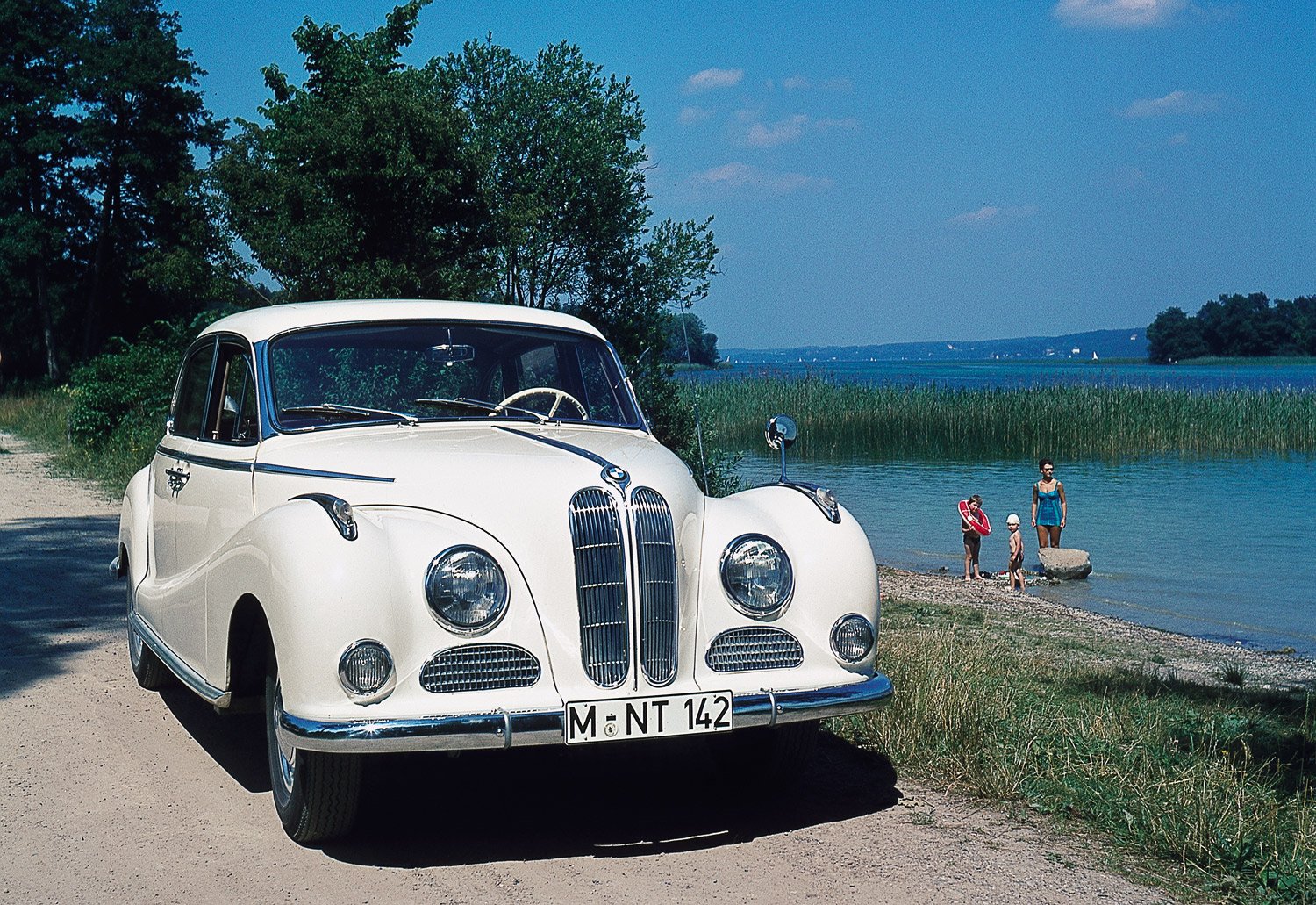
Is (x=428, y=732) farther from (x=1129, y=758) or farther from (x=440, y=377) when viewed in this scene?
(x=1129, y=758)

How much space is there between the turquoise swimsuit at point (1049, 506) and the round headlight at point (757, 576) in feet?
55.2

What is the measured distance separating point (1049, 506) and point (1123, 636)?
23.3 ft

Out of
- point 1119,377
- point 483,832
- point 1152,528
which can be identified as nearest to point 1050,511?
point 1152,528

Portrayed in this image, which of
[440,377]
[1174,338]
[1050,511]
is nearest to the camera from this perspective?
[440,377]

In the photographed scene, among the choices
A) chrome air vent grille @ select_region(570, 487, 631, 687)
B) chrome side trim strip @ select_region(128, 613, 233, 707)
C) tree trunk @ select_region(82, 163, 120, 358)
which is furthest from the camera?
tree trunk @ select_region(82, 163, 120, 358)

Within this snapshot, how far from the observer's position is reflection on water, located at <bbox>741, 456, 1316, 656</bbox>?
17.5m

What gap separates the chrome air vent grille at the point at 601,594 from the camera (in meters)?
4.43

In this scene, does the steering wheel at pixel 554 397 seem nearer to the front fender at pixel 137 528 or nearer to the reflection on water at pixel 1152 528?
the front fender at pixel 137 528

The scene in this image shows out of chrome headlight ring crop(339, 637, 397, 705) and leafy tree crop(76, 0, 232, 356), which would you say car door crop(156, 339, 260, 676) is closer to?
chrome headlight ring crop(339, 637, 397, 705)

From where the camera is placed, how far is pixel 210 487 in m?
5.71

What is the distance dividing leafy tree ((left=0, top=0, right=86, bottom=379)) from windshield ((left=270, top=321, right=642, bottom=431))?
4419 cm

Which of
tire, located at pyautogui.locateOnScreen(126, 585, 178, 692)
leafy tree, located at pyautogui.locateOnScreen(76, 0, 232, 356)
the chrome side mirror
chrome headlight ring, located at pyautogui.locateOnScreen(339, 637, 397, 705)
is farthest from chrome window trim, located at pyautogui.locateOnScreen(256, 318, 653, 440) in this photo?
leafy tree, located at pyautogui.locateOnScreen(76, 0, 232, 356)

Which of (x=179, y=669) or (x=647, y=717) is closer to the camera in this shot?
(x=647, y=717)

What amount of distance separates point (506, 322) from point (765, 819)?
8.14 feet
